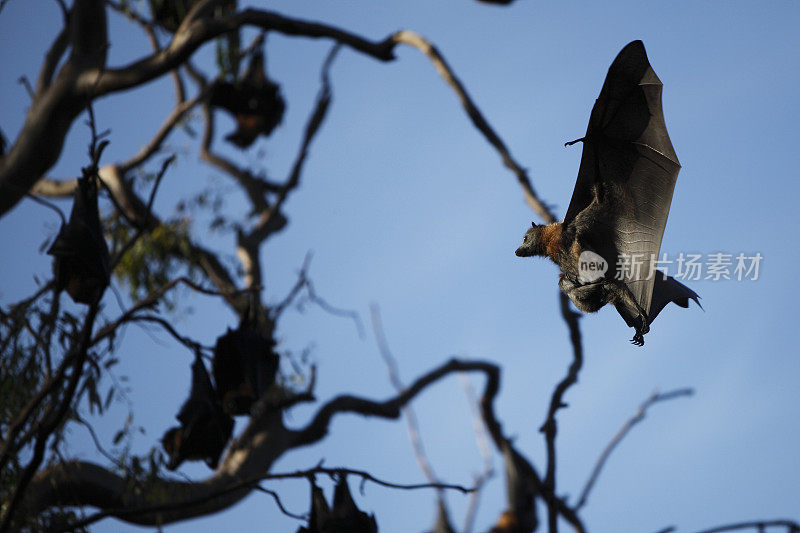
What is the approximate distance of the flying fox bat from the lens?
3.24 m

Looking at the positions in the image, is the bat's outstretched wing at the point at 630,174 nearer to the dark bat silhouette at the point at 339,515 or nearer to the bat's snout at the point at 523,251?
the bat's snout at the point at 523,251

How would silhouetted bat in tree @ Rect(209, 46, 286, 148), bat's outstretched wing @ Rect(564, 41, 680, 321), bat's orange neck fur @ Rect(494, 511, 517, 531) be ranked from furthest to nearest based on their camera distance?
1. silhouetted bat in tree @ Rect(209, 46, 286, 148)
2. bat's orange neck fur @ Rect(494, 511, 517, 531)
3. bat's outstretched wing @ Rect(564, 41, 680, 321)

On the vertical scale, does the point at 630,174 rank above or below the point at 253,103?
below

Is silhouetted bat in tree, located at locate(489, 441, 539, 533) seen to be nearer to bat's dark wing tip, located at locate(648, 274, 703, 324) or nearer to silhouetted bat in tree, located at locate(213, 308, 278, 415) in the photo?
silhouetted bat in tree, located at locate(213, 308, 278, 415)

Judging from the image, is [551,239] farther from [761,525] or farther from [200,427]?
[200,427]

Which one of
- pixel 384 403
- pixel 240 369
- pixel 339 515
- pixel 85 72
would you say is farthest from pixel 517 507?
pixel 85 72

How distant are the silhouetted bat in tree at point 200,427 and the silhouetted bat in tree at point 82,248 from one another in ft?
3.39

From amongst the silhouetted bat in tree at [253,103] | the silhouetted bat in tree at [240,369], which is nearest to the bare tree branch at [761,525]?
the silhouetted bat in tree at [240,369]

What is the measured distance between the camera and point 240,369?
19.7ft

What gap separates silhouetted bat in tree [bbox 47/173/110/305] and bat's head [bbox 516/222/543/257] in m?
2.49

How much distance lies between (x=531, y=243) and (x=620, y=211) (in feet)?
1.30

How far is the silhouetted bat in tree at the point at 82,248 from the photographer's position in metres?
4.66

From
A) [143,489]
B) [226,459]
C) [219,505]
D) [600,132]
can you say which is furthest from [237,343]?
[600,132]

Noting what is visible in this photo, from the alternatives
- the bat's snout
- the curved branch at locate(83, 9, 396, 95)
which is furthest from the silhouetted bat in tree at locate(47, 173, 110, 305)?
the bat's snout
